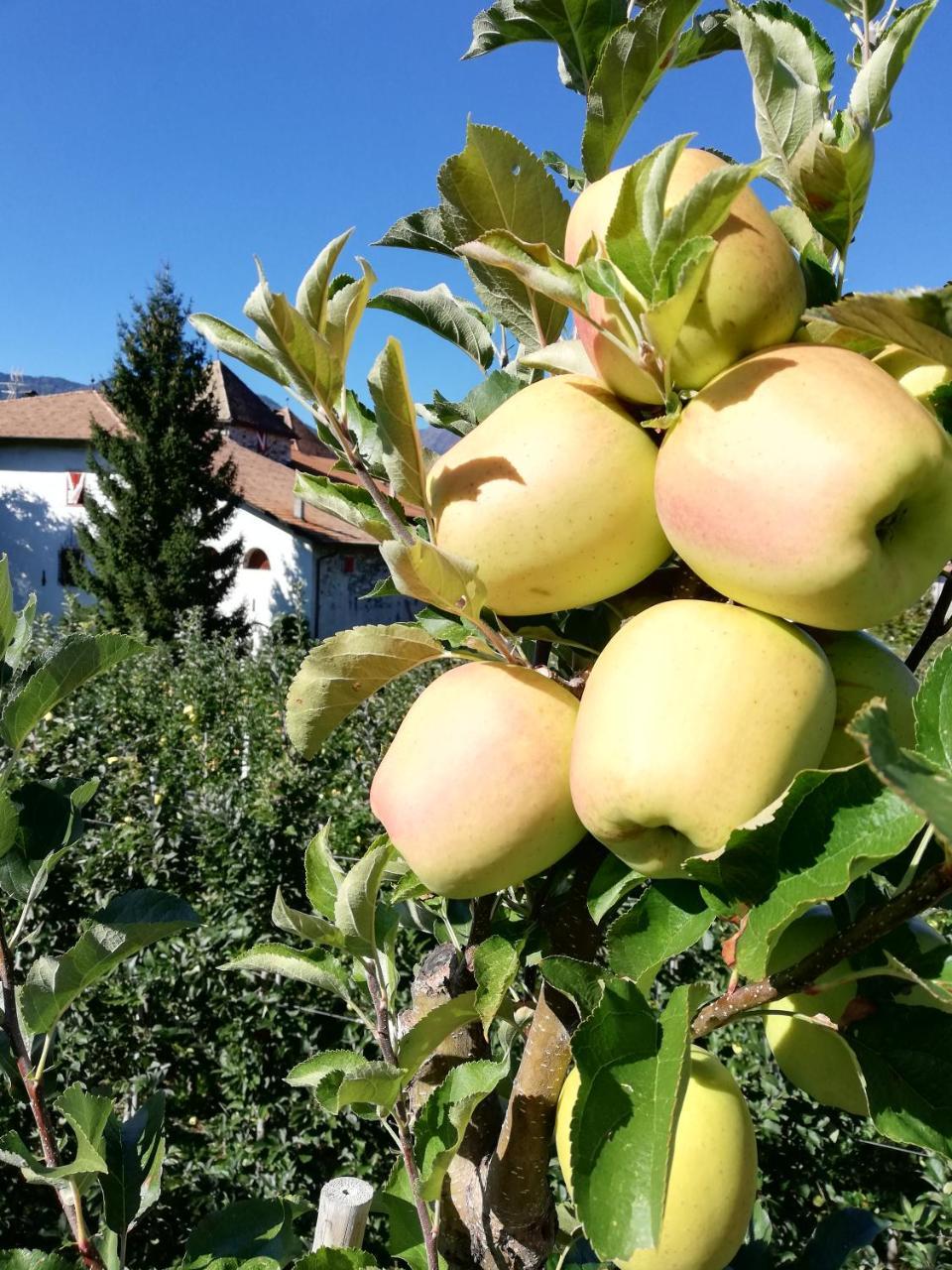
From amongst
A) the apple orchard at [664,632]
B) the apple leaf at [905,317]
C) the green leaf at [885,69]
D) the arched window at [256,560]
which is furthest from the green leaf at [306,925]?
the arched window at [256,560]

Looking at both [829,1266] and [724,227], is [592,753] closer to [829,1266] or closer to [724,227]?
[724,227]

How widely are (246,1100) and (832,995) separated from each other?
206 centimetres

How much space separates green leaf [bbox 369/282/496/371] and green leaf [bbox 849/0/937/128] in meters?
0.32

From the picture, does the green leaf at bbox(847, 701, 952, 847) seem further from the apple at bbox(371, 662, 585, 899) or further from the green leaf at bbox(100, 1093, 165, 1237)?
the green leaf at bbox(100, 1093, 165, 1237)

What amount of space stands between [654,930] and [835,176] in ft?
1.45

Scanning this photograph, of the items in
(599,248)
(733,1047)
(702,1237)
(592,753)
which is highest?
(599,248)

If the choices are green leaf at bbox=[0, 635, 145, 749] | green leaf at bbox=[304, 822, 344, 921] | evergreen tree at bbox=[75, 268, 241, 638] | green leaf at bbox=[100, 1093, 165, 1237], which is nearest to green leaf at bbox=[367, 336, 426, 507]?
green leaf at bbox=[304, 822, 344, 921]

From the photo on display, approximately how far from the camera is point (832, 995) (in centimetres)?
57

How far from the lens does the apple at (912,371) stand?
1.64 ft

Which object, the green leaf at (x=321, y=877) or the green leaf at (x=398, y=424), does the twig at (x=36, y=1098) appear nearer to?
the green leaf at (x=321, y=877)

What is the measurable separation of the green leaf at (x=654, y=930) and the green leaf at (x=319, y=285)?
1.27 ft

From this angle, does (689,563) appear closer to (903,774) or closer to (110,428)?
(903,774)

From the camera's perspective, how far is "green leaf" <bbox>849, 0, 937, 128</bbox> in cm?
52

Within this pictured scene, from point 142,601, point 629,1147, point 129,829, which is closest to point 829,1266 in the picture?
point 629,1147
